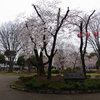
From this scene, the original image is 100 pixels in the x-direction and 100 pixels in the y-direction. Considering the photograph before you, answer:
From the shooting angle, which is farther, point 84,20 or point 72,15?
point 84,20

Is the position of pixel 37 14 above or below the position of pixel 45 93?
above

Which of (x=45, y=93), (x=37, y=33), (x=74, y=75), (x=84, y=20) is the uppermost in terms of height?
(x=84, y=20)

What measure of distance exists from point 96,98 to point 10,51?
26.1 meters

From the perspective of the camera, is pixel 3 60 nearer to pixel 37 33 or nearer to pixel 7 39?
pixel 7 39

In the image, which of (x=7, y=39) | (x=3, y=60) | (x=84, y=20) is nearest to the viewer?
(x=84, y=20)

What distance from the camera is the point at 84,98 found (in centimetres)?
573

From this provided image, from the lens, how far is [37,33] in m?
10.9

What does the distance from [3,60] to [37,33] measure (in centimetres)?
3697

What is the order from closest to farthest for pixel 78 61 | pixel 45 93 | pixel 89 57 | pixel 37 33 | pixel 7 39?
pixel 45 93 → pixel 37 33 → pixel 7 39 → pixel 78 61 → pixel 89 57

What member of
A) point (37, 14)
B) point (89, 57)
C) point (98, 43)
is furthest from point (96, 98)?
point (89, 57)

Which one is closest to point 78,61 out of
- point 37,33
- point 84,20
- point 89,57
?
point 89,57

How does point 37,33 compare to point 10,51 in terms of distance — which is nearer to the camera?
point 37,33

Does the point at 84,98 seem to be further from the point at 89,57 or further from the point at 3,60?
the point at 3,60

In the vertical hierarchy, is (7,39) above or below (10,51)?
above
